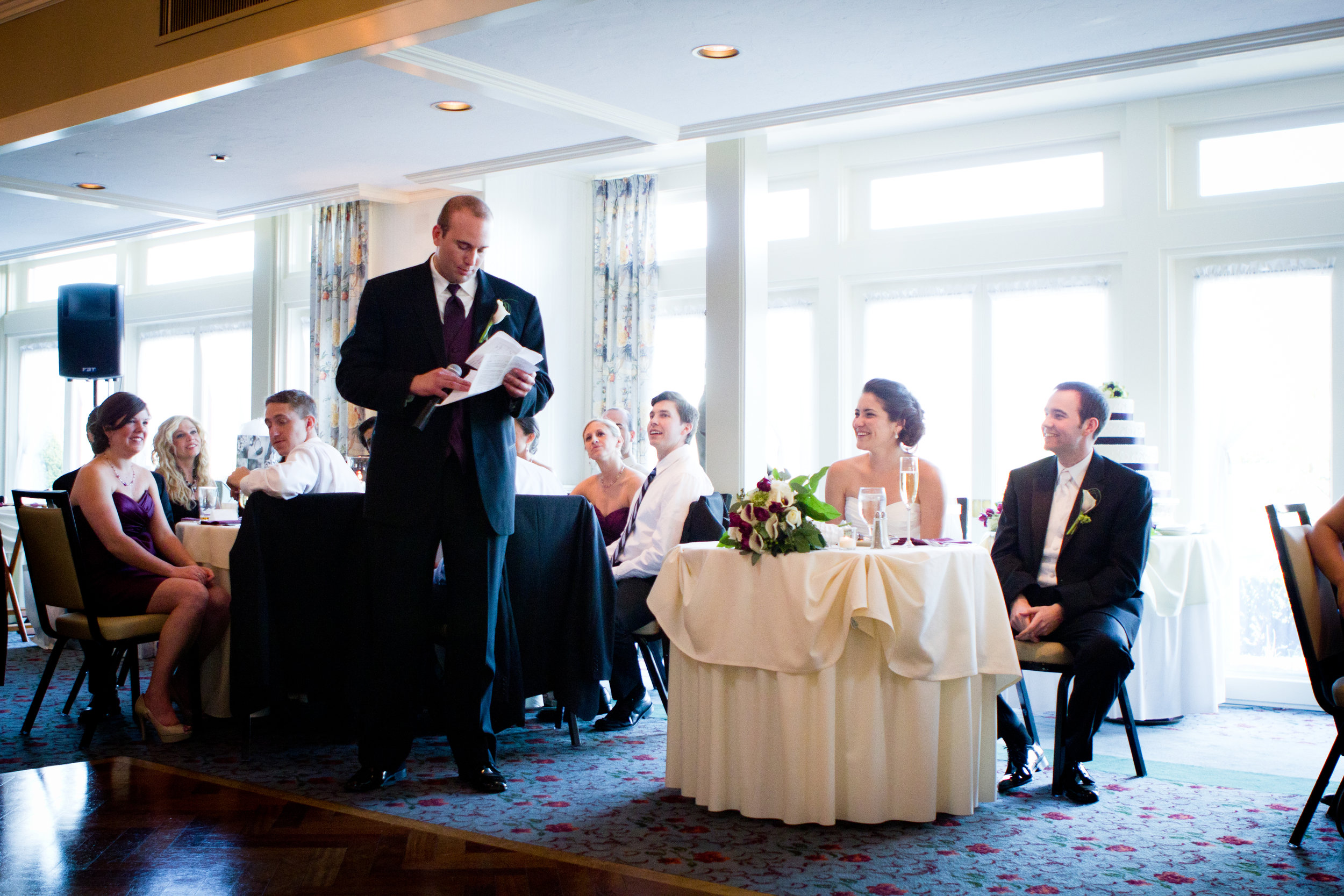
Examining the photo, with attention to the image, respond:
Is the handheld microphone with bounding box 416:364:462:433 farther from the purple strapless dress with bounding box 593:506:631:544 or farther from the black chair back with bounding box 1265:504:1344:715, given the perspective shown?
the black chair back with bounding box 1265:504:1344:715

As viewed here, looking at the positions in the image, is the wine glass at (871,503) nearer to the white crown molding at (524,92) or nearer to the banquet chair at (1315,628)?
the banquet chair at (1315,628)

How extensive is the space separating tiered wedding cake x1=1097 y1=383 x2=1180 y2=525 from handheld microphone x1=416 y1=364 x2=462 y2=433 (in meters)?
2.80

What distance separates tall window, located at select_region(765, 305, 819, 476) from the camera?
7121mm

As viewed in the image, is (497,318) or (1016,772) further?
(1016,772)

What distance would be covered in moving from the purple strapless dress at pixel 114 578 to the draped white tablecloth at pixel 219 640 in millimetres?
178

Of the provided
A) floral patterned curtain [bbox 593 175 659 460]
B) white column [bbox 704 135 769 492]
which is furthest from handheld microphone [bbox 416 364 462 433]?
floral patterned curtain [bbox 593 175 659 460]

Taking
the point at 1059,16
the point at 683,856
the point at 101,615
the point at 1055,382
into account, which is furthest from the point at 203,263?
the point at 683,856

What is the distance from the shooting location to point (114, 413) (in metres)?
4.19

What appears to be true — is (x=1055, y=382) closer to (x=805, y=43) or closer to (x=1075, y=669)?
(x=805, y=43)

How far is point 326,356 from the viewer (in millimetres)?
8016

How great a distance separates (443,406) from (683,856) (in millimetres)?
1382

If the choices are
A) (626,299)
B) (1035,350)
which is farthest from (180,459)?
(1035,350)

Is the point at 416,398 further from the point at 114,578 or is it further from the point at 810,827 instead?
the point at 114,578

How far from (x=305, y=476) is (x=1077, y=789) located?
263cm
